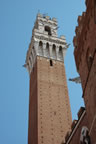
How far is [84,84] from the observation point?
6.51 metres

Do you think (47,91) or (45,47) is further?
(45,47)

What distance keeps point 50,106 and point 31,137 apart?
7.47ft

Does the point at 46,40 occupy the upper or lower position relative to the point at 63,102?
upper

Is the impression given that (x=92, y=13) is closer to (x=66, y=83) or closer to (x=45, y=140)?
(x=45, y=140)

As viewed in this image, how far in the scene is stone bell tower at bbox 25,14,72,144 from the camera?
43.2 feet

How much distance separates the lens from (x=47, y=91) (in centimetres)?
1539

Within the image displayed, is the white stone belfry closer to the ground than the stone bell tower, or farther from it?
farther from it

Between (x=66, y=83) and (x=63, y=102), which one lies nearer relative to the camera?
(x=63, y=102)

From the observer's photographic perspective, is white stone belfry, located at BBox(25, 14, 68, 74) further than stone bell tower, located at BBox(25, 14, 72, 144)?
Yes

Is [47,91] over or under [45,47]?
under

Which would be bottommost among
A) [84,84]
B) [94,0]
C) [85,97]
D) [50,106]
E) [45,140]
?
[45,140]

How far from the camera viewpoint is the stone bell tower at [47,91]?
13164 mm

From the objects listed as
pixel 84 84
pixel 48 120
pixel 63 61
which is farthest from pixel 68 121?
pixel 84 84

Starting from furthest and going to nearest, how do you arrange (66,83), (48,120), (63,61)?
1. (63,61)
2. (66,83)
3. (48,120)
